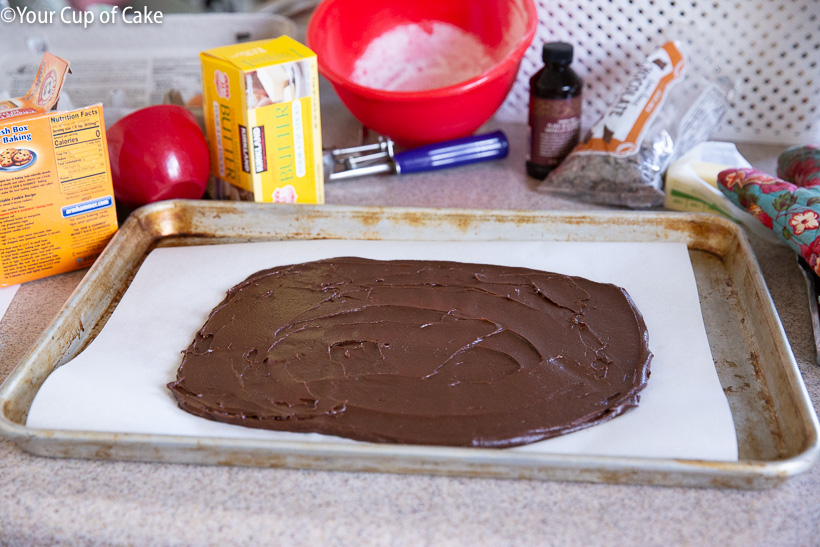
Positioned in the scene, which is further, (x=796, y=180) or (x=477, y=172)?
(x=477, y=172)

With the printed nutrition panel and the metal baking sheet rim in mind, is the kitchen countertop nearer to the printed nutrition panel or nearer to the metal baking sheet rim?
the metal baking sheet rim

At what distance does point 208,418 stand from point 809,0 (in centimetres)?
129

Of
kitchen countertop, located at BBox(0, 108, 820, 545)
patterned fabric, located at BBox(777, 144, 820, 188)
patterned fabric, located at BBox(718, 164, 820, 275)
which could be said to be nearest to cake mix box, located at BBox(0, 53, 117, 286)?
kitchen countertop, located at BBox(0, 108, 820, 545)

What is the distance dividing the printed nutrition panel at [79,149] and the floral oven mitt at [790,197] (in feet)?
3.19

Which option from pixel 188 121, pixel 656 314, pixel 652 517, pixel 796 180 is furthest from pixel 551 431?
pixel 188 121

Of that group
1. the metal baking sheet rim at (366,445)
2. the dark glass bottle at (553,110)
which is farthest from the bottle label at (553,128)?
the metal baking sheet rim at (366,445)

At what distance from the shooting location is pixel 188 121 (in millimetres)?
1220

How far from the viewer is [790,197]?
106cm

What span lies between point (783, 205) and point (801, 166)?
0.53 feet

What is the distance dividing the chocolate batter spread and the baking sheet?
0.08 feet

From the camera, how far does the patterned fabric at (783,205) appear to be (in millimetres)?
1020

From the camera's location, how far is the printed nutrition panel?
1038mm

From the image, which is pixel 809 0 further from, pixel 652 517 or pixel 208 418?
pixel 208 418

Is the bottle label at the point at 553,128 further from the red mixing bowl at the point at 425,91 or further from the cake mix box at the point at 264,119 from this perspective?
the cake mix box at the point at 264,119
